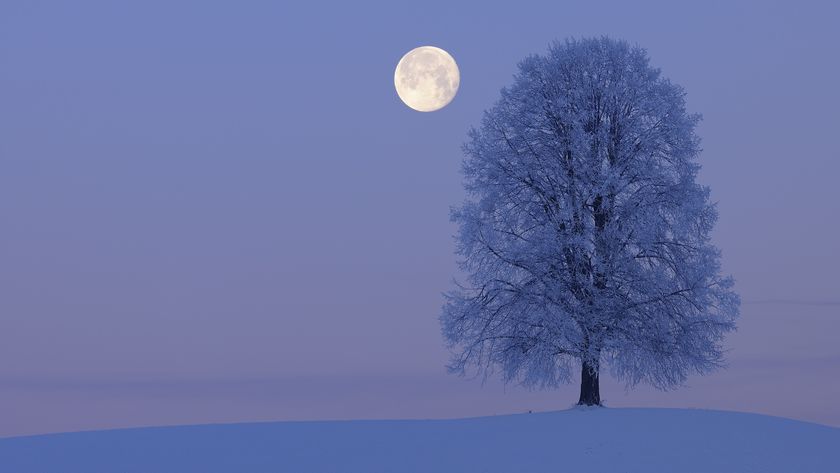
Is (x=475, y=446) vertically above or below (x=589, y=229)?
below

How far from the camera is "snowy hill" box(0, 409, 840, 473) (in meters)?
20.7

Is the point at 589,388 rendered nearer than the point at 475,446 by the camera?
No

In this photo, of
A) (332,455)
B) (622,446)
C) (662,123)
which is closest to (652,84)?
(662,123)

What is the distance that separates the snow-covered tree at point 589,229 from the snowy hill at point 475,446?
2.27 metres

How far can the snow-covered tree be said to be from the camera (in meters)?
27.7

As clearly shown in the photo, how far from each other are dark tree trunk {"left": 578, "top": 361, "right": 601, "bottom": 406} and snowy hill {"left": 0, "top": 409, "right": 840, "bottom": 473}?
0.99 meters

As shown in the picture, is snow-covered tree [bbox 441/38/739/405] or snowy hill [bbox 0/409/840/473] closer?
snowy hill [bbox 0/409/840/473]

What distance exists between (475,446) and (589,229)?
28.4 ft

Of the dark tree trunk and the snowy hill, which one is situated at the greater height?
the dark tree trunk

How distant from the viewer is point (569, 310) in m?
27.4

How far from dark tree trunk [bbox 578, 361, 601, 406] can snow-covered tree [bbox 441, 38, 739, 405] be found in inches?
1.5

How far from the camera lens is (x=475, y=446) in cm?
2253

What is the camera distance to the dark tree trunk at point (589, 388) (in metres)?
27.7

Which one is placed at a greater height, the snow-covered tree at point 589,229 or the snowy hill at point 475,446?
the snow-covered tree at point 589,229
